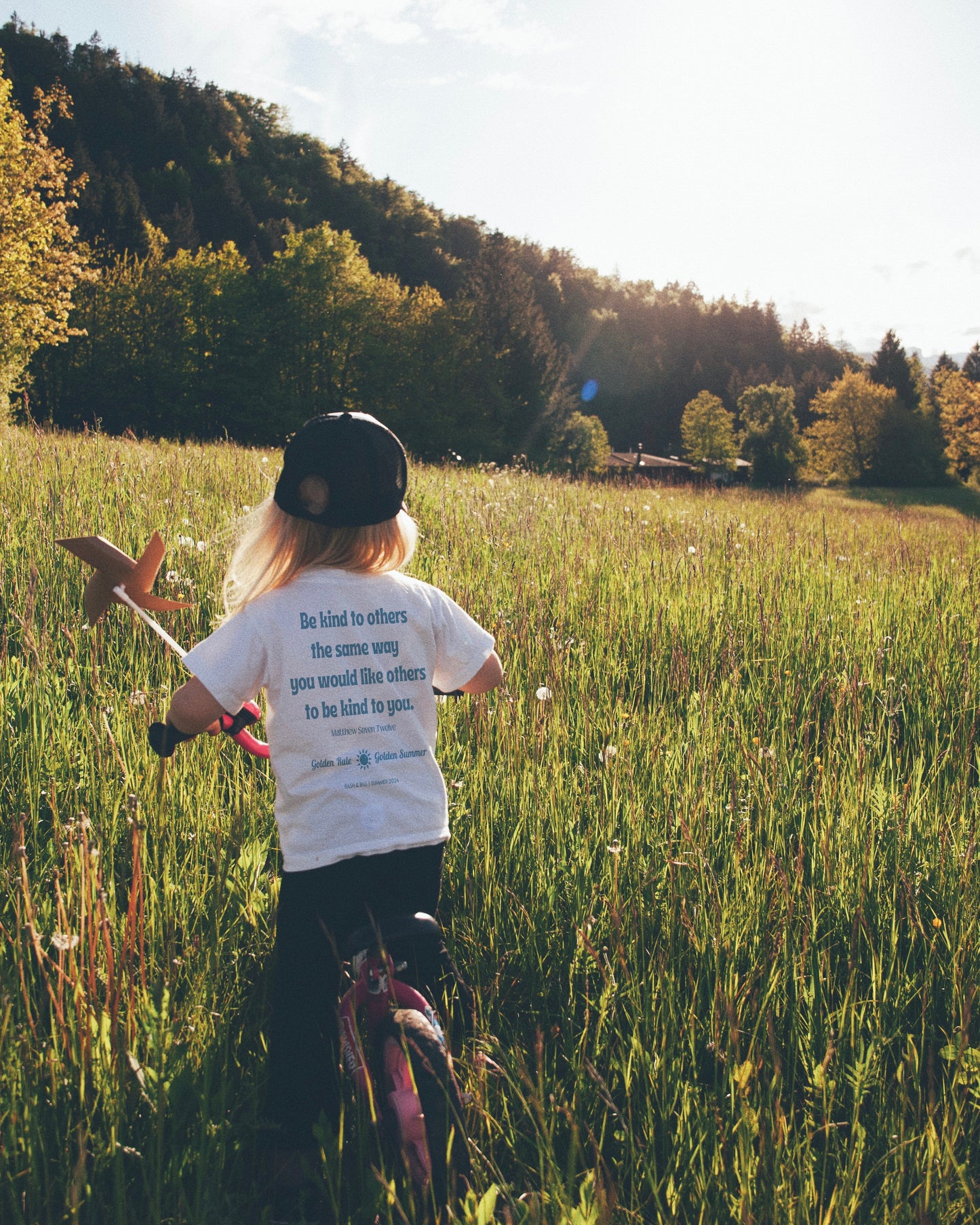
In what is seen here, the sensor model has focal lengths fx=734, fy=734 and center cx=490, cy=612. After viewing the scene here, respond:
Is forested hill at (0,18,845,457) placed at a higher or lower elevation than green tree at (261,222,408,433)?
higher

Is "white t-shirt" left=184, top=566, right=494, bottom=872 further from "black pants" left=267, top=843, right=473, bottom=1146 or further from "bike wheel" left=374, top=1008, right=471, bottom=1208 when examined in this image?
"bike wheel" left=374, top=1008, right=471, bottom=1208

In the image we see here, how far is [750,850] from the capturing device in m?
2.43

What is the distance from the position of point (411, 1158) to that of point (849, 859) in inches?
62.4

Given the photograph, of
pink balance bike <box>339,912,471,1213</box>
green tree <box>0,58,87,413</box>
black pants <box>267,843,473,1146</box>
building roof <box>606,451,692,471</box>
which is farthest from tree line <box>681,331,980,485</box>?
pink balance bike <box>339,912,471,1213</box>

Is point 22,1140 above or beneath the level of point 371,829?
beneath

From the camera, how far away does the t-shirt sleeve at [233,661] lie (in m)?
1.70

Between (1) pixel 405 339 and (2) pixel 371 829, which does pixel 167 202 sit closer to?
(1) pixel 405 339

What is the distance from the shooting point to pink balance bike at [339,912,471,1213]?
1.40 m

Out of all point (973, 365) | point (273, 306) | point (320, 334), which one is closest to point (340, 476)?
point (320, 334)

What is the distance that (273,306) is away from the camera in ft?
143

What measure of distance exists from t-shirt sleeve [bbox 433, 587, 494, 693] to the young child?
3 cm

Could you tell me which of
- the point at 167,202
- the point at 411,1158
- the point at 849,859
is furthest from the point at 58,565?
the point at 167,202

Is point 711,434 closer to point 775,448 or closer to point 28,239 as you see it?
point 775,448

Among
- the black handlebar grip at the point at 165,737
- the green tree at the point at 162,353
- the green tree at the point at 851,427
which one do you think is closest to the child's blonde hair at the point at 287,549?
the black handlebar grip at the point at 165,737
